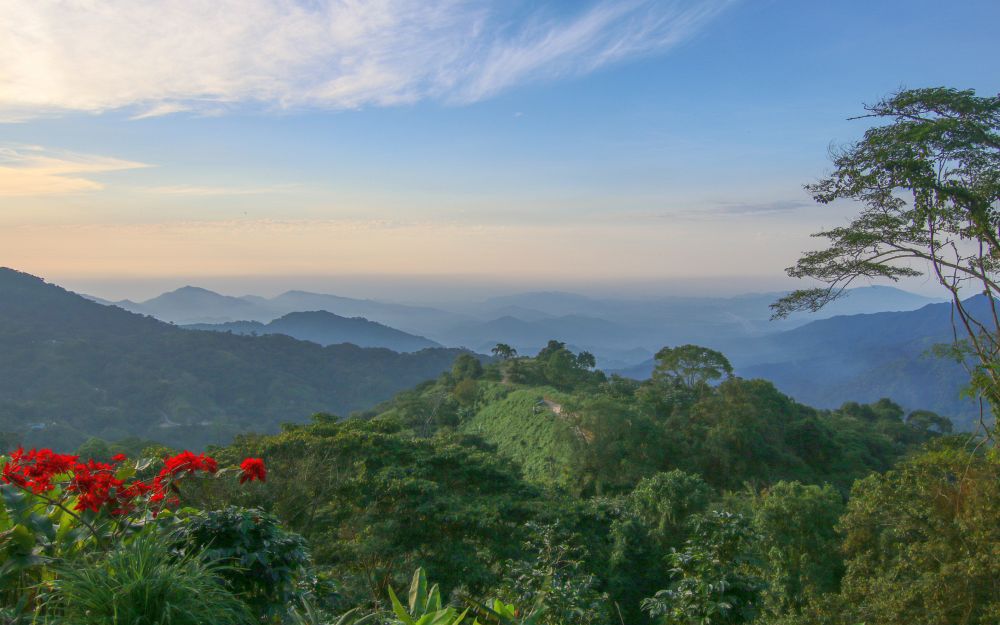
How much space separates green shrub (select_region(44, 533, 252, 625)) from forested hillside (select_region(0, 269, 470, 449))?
4576 cm

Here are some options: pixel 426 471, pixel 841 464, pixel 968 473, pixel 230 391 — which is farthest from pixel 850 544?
pixel 230 391

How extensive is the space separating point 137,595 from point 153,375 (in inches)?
3301

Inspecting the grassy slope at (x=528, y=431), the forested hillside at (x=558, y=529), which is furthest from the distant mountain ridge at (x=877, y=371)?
the forested hillside at (x=558, y=529)

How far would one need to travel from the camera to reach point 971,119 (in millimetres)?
7078

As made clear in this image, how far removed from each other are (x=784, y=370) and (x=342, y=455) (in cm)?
16688

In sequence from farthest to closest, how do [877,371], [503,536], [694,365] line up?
[877,371]
[694,365]
[503,536]

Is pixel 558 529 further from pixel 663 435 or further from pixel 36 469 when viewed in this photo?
pixel 663 435

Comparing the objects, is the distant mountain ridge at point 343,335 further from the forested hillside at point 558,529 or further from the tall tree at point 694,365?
the forested hillside at point 558,529

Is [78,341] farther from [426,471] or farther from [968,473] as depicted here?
[968,473]

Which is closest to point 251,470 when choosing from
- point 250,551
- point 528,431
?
point 250,551

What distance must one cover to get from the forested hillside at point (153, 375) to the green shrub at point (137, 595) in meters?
45.8

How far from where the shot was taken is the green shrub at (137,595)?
7.37ft

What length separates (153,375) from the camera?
73.1 m

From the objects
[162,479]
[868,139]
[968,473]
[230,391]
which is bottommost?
[230,391]
